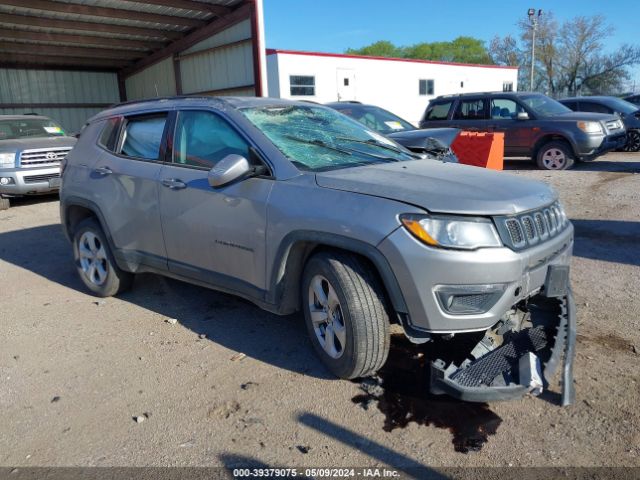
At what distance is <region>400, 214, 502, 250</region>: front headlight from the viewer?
288cm

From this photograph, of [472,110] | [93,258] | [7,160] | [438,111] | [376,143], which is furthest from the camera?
[438,111]

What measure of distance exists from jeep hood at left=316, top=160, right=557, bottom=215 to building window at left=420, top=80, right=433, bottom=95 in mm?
25728

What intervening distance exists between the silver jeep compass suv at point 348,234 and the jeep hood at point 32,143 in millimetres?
6582

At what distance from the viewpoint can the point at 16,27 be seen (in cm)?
1694

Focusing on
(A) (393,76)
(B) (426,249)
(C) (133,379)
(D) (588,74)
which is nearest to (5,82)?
(A) (393,76)

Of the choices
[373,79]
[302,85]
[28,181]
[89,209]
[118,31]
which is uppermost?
[118,31]

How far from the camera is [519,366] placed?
297 cm

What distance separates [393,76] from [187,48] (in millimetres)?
11340

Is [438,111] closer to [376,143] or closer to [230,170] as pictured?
[376,143]

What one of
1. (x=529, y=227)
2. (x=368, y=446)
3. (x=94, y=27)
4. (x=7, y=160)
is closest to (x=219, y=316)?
(x=368, y=446)

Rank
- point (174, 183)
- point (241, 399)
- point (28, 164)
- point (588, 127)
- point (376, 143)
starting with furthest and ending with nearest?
point (588, 127), point (28, 164), point (376, 143), point (174, 183), point (241, 399)

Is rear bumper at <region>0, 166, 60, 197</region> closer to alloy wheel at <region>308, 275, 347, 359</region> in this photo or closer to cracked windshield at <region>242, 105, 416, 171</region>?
cracked windshield at <region>242, 105, 416, 171</region>

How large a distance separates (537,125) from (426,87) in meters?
17.2

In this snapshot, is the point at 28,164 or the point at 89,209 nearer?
the point at 89,209
